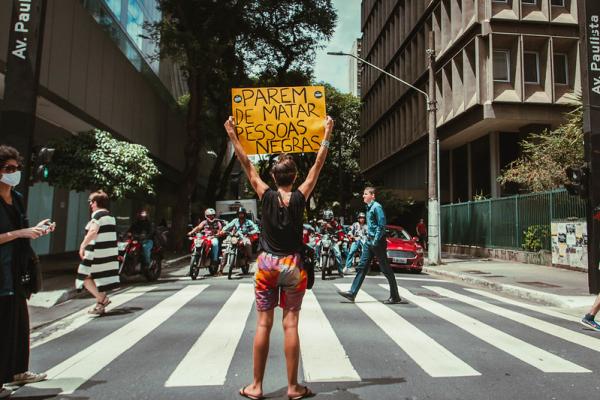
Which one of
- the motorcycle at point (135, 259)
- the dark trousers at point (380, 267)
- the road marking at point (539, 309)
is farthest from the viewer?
the motorcycle at point (135, 259)

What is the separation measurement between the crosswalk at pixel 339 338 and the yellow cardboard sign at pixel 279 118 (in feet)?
7.13

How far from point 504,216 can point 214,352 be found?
1738cm

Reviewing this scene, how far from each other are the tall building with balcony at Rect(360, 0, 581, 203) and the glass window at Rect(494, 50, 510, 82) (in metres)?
0.05

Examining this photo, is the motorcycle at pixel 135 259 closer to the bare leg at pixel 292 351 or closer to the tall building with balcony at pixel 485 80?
the bare leg at pixel 292 351

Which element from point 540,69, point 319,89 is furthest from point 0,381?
point 540,69

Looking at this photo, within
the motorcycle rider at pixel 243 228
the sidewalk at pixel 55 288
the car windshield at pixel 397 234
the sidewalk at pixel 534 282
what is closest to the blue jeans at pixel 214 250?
the motorcycle rider at pixel 243 228

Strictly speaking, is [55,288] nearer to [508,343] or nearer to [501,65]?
[508,343]

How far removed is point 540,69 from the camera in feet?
73.3

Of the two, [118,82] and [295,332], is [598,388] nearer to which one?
[295,332]

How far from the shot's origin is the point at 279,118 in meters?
5.26

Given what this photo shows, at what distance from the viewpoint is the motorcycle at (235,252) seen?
1222 centimetres

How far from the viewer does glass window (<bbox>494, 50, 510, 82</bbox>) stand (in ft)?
73.3

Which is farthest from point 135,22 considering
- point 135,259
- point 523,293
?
point 523,293

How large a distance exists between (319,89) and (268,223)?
2.04m
